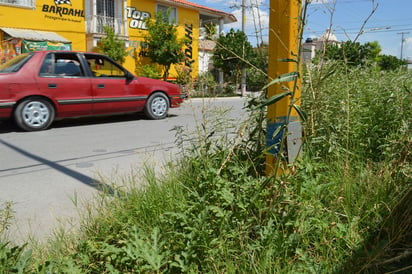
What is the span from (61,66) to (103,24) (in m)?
14.9

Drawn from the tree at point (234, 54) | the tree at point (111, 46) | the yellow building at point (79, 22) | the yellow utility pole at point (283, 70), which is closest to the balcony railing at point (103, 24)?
the yellow building at point (79, 22)

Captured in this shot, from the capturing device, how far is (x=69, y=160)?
17.4 feet

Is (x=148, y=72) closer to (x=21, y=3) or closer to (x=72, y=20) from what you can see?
(x=72, y=20)

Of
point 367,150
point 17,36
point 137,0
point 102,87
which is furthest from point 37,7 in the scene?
point 367,150

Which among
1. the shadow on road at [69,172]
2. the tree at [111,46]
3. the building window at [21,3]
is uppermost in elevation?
the building window at [21,3]

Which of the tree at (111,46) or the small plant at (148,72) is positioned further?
A: the small plant at (148,72)

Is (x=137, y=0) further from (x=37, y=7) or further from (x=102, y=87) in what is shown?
(x=102, y=87)

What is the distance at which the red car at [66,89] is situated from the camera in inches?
282

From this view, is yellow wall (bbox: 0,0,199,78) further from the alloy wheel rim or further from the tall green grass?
the tall green grass

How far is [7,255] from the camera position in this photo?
2000 mm

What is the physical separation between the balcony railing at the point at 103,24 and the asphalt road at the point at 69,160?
13747 millimetres

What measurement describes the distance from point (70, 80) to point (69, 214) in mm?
5135

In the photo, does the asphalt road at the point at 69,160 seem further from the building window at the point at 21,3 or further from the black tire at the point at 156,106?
the building window at the point at 21,3

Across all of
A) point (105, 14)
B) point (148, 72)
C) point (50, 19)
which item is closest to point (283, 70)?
point (148, 72)
